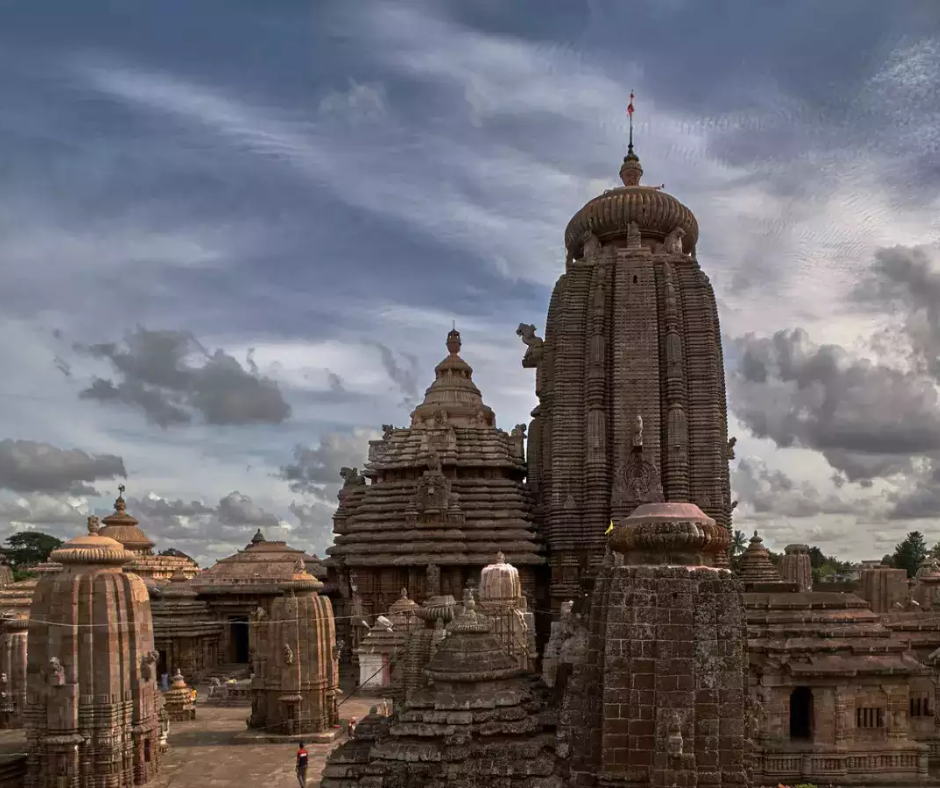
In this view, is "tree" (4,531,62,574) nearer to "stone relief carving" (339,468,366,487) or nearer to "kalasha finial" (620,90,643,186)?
"stone relief carving" (339,468,366,487)

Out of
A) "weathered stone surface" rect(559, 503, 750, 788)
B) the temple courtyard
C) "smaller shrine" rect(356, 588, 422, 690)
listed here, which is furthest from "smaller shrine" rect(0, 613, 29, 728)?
"weathered stone surface" rect(559, 503, 750, 788)

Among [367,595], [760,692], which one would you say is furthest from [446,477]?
[760,692]

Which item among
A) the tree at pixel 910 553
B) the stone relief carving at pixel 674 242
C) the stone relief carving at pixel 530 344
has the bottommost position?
the tree at pixel 910 553

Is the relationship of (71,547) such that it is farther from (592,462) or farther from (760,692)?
(592,462)

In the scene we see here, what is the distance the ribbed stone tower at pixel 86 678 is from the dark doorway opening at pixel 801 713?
16160mm

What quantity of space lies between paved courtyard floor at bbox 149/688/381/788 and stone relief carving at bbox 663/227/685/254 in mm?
26134

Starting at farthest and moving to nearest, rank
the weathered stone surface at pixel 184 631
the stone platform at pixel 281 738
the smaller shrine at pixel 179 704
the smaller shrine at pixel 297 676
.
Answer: the weathered stone surface at pixel 184 631
the smaller shrine at pixel 179 704
the smaller shrine at pixel 297 676
the stone platform at pixel 281 738

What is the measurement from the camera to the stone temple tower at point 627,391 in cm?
3881

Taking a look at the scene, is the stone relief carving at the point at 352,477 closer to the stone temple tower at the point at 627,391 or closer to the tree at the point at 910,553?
the stone temple tower at the point at 627,391

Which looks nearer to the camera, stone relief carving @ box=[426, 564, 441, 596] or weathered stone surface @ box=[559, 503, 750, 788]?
weathered stone surface @ box=[559, 503, 750, 788]

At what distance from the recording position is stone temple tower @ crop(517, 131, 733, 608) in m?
38.8

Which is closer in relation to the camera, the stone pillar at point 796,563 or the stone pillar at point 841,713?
the stone pillar at point 841,713

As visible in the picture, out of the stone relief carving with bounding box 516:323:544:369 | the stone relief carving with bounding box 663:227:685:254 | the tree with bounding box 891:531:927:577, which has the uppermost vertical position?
the stone relief carving with bounding box 663:227:685:254

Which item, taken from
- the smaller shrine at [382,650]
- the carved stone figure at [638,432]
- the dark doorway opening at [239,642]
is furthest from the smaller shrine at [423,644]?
the dark doorway opening at [239,642]
